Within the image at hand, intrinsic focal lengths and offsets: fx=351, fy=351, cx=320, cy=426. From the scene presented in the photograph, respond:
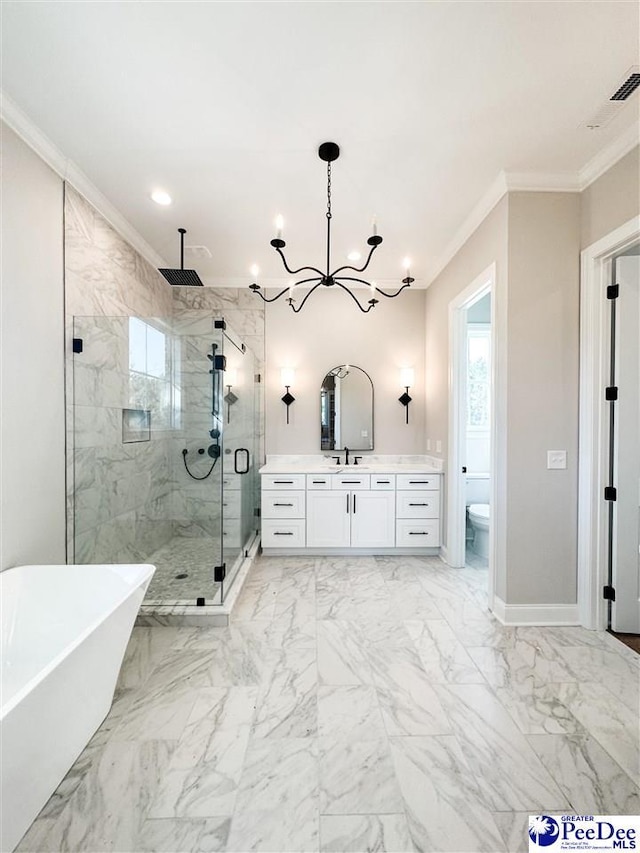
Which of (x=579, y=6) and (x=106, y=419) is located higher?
(x=579, y=6)

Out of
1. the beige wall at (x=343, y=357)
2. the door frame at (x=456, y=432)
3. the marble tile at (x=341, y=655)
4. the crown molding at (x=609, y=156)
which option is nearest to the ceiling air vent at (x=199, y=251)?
the beige wall at (x=343, y=357)

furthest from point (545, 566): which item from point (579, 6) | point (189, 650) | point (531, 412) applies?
point (579, 6)

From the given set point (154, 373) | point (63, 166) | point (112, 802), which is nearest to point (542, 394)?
point (112, 802)

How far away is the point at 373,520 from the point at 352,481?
43cm

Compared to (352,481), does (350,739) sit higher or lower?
lower

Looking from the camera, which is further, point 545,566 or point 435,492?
point 435,492

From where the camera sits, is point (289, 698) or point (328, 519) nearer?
point (289, 698)

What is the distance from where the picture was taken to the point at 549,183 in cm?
224

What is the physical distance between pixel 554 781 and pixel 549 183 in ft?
10.0

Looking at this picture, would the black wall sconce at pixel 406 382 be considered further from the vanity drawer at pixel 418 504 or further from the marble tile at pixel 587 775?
the marble tile at pixel 587 775

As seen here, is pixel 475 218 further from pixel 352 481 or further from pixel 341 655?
pixel 341 655

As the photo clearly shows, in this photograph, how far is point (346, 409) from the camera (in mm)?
3963

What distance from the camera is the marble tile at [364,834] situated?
42.5 inches

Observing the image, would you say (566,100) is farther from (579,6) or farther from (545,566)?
(545,566)
